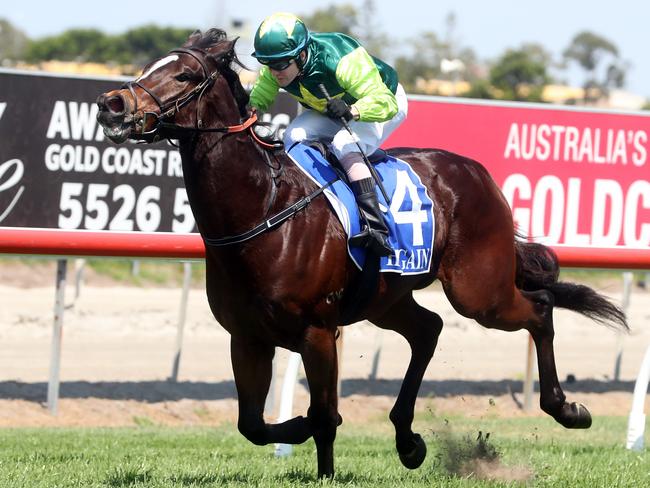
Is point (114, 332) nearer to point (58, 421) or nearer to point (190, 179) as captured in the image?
point (58, 421)

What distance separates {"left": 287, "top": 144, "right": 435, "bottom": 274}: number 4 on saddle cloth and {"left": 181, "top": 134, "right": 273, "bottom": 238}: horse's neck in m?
0.36

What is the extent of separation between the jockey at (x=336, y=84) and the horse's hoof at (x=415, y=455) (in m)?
1.12

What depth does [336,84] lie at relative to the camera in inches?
221

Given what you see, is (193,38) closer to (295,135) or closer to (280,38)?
(280,38)

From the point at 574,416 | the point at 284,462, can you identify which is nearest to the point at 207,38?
the point at 284,462

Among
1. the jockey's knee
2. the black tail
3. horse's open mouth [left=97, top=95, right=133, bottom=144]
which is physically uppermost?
horse's open mouth [left=97, top=95, right=133, bottom=144]

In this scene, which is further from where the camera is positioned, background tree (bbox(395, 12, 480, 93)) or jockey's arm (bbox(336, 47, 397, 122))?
background tree (bbox(395, 12, 480, 93))

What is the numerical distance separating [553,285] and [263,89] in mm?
2079

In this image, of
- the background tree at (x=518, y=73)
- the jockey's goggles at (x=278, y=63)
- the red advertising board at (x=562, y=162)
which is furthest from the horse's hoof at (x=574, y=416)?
the background tree at (x=518, y=73)

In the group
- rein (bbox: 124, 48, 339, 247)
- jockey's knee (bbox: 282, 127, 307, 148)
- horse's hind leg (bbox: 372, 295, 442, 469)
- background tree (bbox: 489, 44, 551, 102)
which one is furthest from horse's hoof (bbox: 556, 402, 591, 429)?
background tree (bbox: 489, 44, 551, 102)

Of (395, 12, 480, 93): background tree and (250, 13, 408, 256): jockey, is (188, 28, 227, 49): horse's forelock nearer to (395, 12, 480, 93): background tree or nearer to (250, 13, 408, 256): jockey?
(250, 13, 408, 256): jockey

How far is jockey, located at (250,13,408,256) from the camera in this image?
530cm

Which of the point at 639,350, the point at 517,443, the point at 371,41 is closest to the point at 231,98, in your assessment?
the point at 517,443

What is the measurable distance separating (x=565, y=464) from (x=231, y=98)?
2.72 metres
